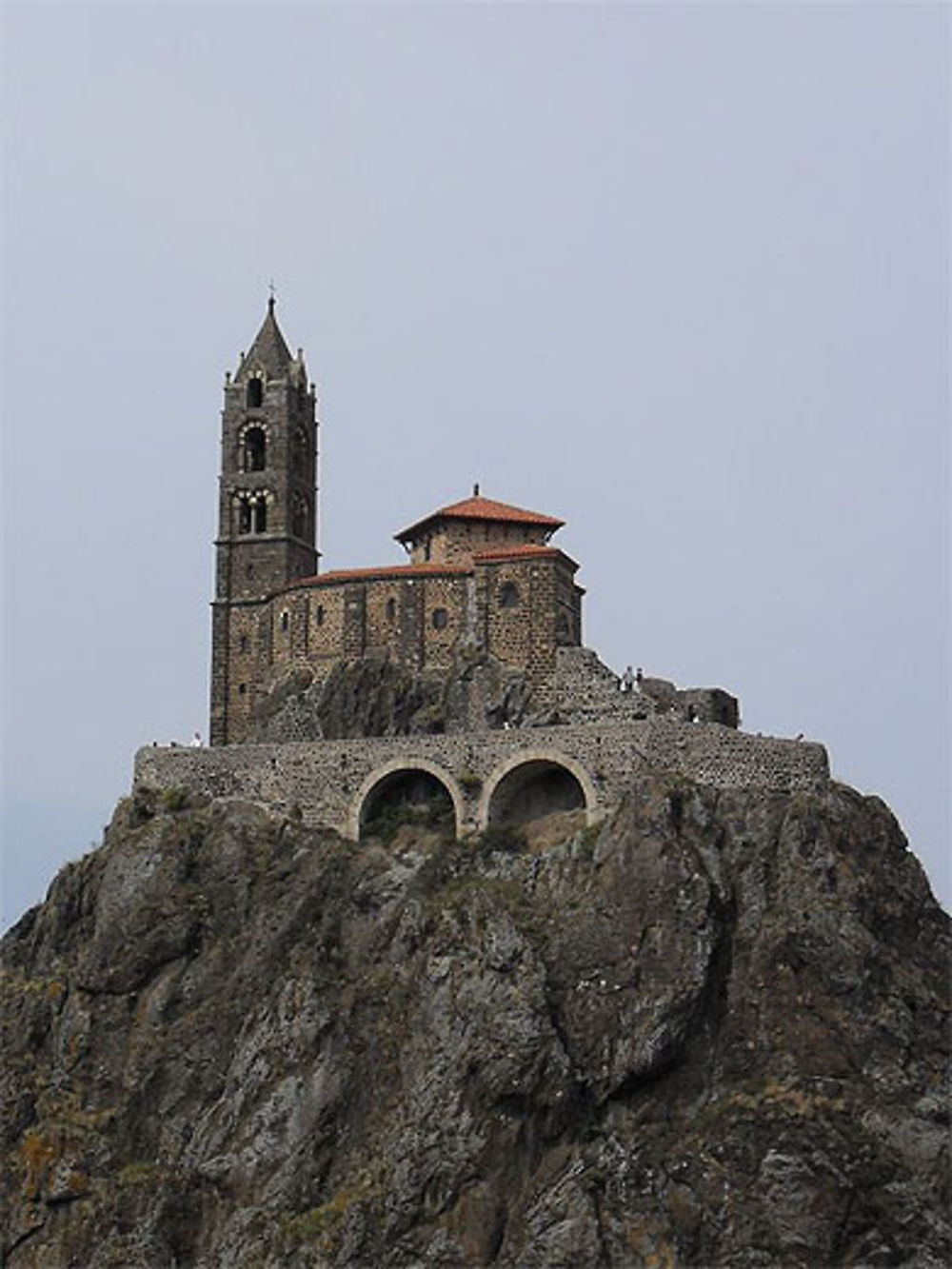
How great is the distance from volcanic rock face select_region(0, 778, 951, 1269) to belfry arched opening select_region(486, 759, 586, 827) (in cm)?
203

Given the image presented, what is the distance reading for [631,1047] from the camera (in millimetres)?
73312

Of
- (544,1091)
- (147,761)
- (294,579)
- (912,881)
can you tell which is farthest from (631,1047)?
(294,579)

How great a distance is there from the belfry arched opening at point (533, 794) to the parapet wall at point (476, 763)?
1.37 ft

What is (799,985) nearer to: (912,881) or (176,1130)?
(912,881)

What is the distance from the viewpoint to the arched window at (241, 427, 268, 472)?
10062cm

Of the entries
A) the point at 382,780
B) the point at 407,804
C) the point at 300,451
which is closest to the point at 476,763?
the point at 407,804

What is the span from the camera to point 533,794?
84.4 m

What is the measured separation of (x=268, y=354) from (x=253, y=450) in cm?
516

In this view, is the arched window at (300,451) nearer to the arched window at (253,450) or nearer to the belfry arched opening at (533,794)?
the arched window at (253,450)

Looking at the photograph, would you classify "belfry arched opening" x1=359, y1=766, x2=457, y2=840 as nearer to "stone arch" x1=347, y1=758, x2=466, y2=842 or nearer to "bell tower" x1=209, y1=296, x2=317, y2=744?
"stone arch" x1=347, y1=758, x2=466, y2=842

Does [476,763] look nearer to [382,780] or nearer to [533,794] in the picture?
[533,794]

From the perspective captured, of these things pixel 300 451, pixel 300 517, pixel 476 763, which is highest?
pixel 300 451

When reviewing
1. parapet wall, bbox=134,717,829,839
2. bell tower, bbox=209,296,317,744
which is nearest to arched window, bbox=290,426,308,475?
bell tower, bbox=209,296,317,744

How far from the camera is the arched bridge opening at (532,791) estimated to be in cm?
8225
